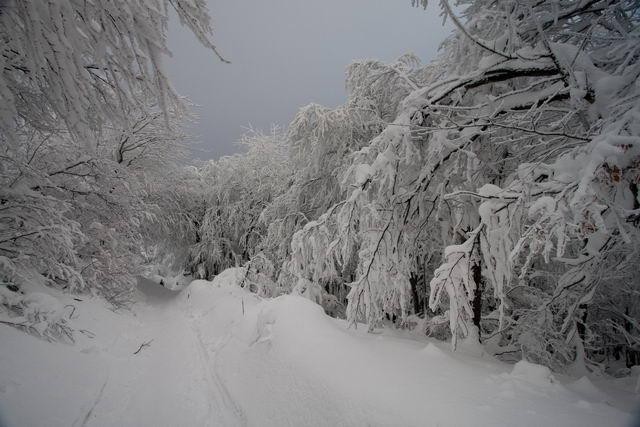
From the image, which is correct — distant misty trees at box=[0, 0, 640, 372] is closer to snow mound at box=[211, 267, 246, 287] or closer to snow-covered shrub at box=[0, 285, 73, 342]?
snow-covered shrub at box=[0, 285, 73, 342]

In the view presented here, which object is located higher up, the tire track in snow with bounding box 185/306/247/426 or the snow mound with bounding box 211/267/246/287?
the snow mound with bounding box 211/267/246/287

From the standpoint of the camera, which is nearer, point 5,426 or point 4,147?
point 5,426

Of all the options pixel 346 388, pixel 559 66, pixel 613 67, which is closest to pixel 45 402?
pixel 346 388

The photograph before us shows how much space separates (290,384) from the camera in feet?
12.4

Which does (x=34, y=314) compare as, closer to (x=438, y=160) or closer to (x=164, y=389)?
(x=164, y=389)

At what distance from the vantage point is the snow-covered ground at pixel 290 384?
258 centimetres

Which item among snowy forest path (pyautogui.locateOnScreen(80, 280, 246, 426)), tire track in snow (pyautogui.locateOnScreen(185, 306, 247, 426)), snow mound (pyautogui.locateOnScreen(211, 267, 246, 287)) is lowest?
snowy forest path (pyautogui.locateOnScreen(80, 280, 246, 426))

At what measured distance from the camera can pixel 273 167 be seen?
18141 mm

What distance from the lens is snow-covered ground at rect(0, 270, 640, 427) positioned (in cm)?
258

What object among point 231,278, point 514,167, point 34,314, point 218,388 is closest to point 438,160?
point 514,167

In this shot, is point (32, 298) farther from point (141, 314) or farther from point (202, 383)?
point (141, 314)

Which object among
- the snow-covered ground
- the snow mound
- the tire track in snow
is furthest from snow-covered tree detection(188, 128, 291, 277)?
the snow-covered ground

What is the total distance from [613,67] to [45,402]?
6559mm

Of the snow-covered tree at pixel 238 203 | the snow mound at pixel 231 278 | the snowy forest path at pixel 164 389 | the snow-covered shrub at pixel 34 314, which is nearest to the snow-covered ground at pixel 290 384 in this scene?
the snowy forest path at pixel 164 389
